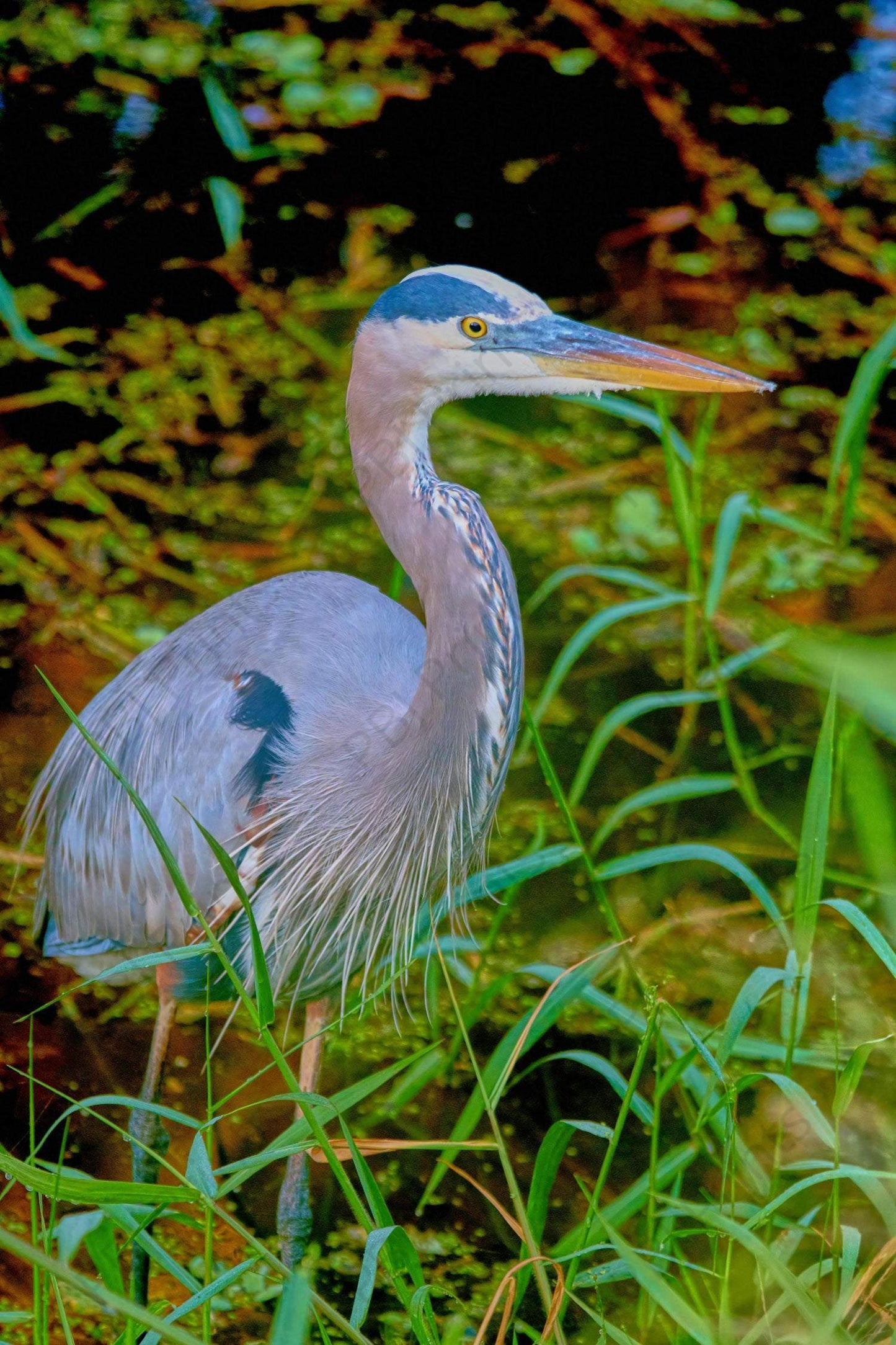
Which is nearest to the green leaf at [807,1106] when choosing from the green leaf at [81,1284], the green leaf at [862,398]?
the green leaf at [81,1284]

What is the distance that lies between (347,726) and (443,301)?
580mm

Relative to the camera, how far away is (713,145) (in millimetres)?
4766

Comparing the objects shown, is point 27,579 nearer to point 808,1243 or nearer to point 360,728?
point 360,728

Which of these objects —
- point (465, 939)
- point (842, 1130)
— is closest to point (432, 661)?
point (465, 939)

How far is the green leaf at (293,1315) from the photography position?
109 cm

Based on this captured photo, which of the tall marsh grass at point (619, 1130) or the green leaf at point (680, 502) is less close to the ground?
the green leaf at point (680, 502)

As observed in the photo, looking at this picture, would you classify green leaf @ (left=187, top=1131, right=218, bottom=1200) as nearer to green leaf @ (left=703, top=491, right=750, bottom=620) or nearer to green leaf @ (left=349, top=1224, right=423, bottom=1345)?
green leaf @ (left=349, top=1224, right=423, bottom=1345)

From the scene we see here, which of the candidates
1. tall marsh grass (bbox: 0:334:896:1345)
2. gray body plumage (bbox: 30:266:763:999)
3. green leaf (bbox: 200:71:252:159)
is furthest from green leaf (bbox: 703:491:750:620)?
green leaf (bbox: 200:71:252:159)

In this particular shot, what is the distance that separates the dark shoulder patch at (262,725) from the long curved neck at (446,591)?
8.6 inches

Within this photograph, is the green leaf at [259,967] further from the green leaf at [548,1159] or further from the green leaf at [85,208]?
the green leaf at [85,208]

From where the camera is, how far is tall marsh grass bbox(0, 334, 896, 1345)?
143cm

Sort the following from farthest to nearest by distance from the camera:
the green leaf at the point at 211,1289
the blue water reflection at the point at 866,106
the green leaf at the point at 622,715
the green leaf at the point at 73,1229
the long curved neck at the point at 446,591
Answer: the blue water reflection at the point at 866,106
the green leaf at the point at 622,715
the long curved neck at the point at 446,591
the green leaf at the point at 211,1289
the green leaf at the point at 73,1229

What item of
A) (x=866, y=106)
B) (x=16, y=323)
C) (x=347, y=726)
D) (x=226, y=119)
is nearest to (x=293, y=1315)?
(x=347, y=726)

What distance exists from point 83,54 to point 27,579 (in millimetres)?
1969
